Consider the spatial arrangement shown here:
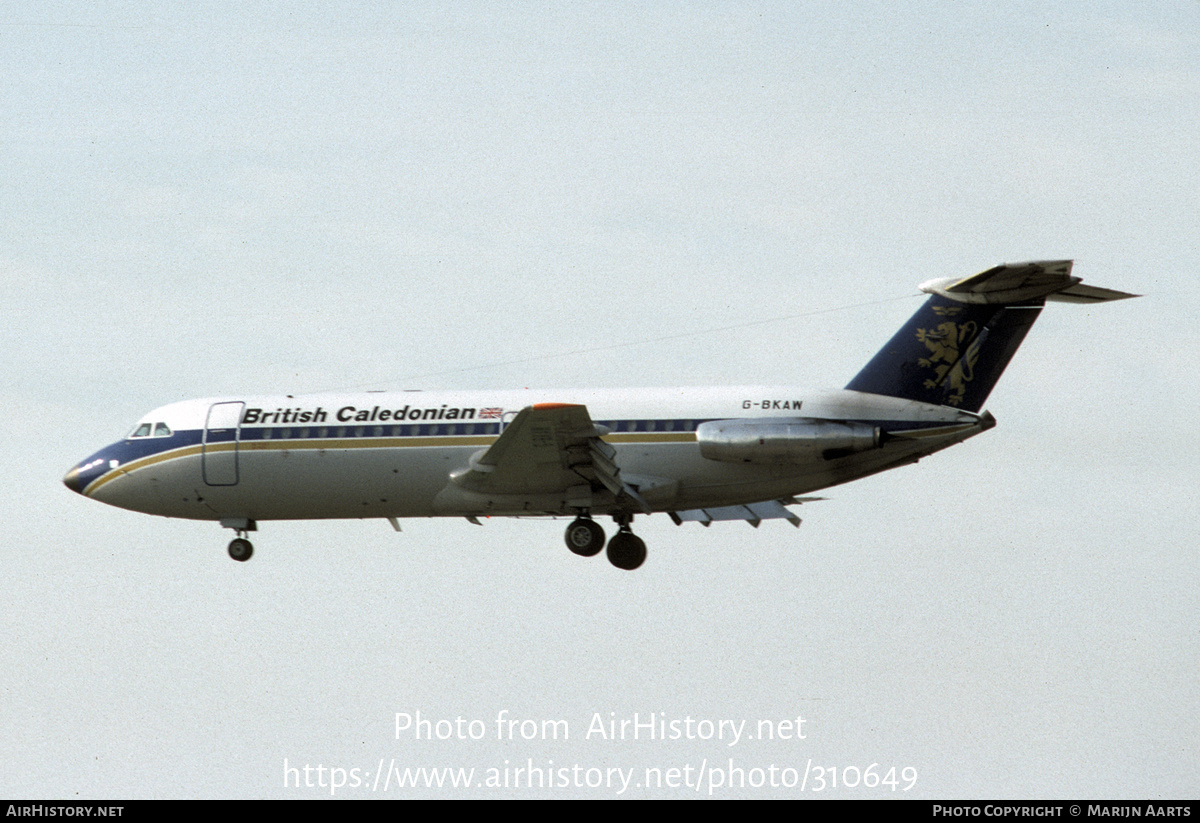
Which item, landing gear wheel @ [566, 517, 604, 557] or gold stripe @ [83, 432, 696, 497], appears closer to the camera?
gold stripe @ [83, 432, 696, 497]

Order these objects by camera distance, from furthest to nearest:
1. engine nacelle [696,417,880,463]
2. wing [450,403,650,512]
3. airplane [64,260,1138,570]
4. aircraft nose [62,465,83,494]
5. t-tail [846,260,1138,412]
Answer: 1. aircraft nose [62,465,83,494]
2. t-tail [846,260,1138,412]
3. airplane [64,260,1138,570]
4. engine nacelle [696,417,880,463]
5. wing [450,403,650,512]

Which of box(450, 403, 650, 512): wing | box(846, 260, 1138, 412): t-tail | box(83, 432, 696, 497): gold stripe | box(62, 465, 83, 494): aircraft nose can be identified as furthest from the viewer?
box(62, 465, 83, 494): aircraft nose

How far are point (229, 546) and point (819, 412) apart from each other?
1421 cm

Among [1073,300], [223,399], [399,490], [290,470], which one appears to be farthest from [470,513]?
[1073,300]

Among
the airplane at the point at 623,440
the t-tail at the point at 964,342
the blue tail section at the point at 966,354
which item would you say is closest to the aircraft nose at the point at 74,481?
the airplane at the point at 623,440

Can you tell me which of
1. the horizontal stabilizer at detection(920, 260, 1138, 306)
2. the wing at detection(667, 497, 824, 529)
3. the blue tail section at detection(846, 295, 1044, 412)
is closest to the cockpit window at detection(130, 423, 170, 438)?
the wing at detection(667, 497, 824, 529)

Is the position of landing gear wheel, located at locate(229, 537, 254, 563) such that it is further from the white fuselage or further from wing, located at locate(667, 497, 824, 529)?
wing, located at locate(667, 497, 824, 529)

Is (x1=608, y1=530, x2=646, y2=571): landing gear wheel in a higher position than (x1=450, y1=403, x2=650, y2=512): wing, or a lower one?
lower

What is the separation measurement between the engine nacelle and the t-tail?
1.49 meters

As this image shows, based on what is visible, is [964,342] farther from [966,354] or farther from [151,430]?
[151,430]

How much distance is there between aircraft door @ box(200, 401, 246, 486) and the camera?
1479 inches

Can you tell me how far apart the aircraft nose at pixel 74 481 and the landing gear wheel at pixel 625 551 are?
1315cm

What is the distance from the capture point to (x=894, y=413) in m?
34.5

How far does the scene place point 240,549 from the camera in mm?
38625
